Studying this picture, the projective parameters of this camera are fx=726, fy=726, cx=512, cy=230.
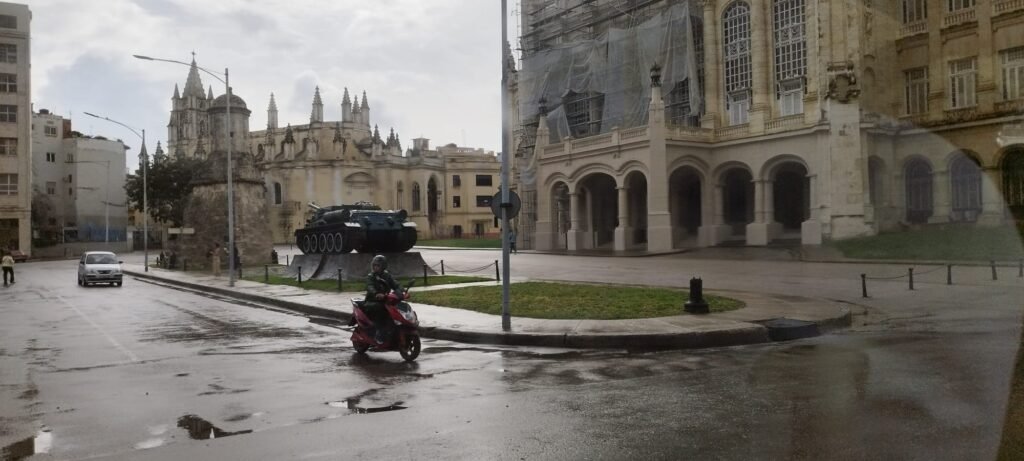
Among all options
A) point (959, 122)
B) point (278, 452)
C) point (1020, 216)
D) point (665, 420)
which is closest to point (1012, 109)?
point (959, 122)

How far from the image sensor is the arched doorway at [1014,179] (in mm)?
32031

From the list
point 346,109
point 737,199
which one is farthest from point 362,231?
point 346,109

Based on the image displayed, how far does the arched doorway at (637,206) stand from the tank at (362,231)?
18399 millimetres

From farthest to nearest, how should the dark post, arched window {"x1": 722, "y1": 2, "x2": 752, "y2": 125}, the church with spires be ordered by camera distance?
1. the church with spires
2. arched window {"x1": 722, "y1": 2, "x2": 752, "y2": 125}
3. the dark post

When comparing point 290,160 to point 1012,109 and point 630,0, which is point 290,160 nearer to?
point 630,0

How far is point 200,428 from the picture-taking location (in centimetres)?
620

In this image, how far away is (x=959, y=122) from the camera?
3453 cm

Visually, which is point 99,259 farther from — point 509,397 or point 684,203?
point 684,203

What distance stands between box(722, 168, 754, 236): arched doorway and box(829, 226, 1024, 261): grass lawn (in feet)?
27.5

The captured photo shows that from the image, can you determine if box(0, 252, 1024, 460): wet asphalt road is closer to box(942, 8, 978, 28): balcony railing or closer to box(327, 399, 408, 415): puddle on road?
box(327, 399, 408, 415): puddle on road

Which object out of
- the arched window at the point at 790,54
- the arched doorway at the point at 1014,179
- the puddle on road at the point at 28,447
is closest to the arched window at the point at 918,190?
the arched doorway at the point at 1014,179

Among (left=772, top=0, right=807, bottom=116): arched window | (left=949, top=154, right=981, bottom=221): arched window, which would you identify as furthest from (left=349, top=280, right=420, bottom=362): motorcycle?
(left=772, top=0, right=807, bottom=116): arched window

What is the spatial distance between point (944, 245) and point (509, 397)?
28.2 meters

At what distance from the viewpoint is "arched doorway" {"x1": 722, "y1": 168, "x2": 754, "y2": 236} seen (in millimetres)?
42062
